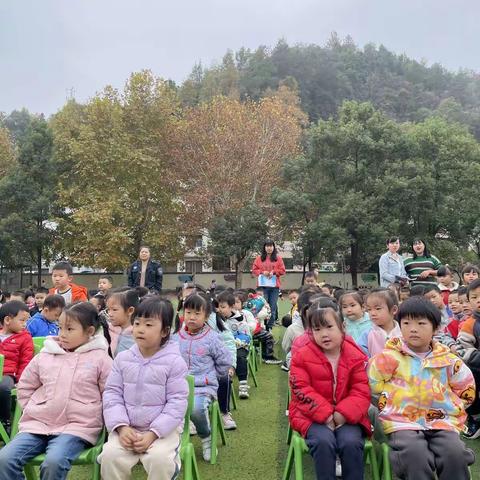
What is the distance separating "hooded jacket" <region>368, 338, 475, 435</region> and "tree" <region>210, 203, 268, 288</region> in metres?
20.1

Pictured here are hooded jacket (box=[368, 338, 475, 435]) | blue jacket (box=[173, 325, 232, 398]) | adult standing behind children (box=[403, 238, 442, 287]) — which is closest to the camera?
hooded jacket (box=[368, 338, 475, 435])

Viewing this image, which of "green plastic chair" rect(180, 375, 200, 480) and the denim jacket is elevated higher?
the denim jacket

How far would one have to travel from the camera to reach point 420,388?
113 inches

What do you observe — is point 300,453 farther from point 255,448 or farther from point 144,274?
point 144,274

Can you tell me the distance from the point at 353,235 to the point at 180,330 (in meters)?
18.3

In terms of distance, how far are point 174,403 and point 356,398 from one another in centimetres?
109

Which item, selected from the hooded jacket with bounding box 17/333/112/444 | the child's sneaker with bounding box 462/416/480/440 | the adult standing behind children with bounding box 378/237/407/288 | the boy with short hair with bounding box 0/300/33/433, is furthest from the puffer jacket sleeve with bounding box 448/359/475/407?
the adult standing behind children with bounding box 378/237/407/288

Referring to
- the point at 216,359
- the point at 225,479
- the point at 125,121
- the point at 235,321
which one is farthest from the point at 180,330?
the point at 125,121

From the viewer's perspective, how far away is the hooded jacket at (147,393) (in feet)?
9.21

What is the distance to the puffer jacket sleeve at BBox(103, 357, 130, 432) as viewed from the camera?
9.14ft

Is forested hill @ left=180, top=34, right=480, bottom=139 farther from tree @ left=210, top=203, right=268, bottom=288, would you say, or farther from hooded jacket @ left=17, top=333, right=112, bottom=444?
hooded jacket @ left=17, top=333, right=112, bottom=444

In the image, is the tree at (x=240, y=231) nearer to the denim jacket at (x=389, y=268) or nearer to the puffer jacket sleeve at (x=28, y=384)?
the denim jacket at (x=389, y=268)

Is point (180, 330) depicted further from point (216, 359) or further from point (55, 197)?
point (55, 197)

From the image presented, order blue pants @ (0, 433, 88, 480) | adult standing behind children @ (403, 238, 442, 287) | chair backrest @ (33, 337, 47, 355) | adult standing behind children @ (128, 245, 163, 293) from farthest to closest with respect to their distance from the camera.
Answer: adult standing behind children @ (403, 238, 442, 287), adult standing behind children @ (128, 245, 163, 293), chair backrest @ (33, 337, 47, 355), blue pants @ (0, 433, 88, 480)
